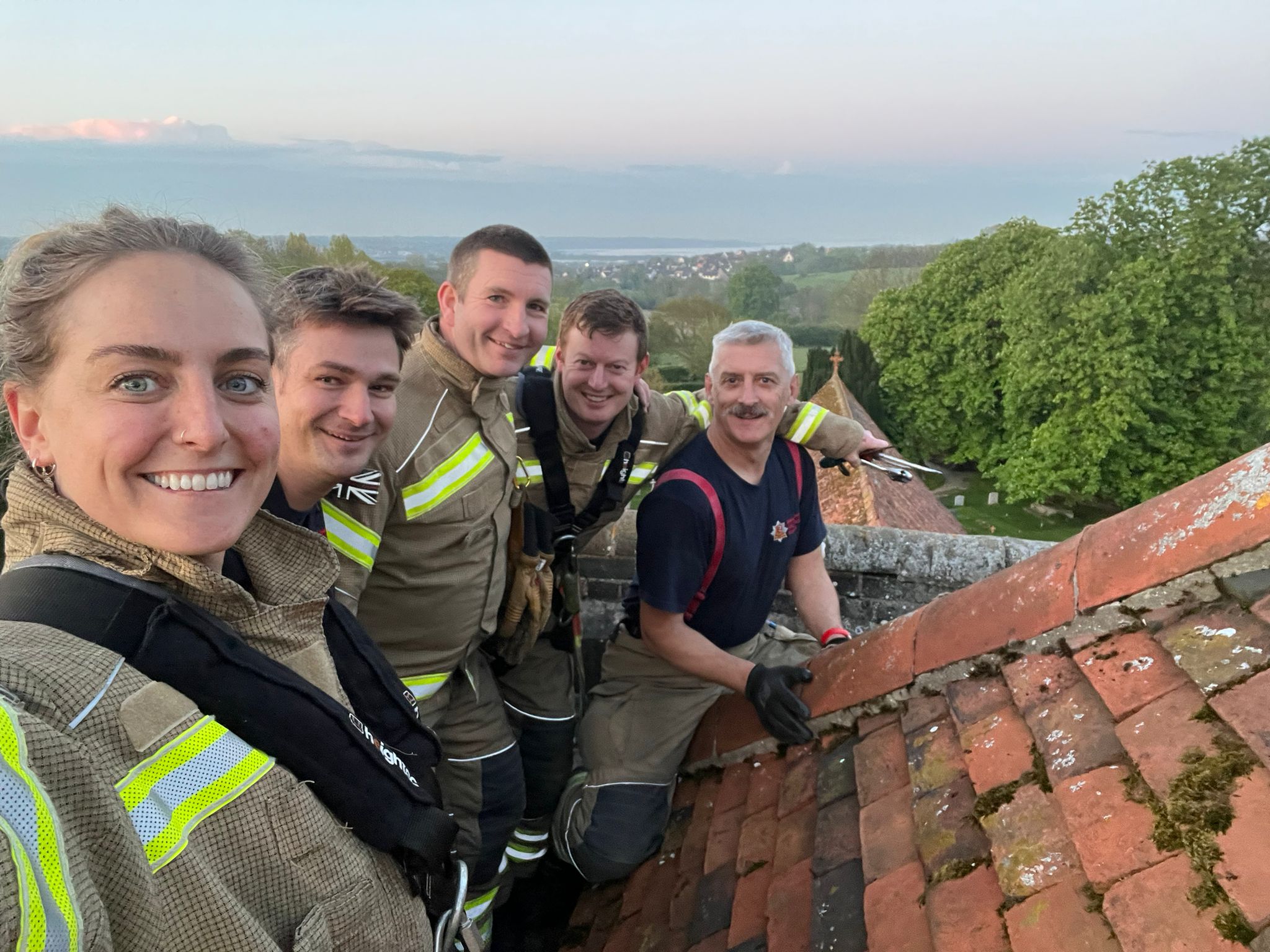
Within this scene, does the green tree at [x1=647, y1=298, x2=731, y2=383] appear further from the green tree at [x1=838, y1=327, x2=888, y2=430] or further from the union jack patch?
the union jack patch

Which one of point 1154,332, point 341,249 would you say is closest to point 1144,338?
point 1154,332

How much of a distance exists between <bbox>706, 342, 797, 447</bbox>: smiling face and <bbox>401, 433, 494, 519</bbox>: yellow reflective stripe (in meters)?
1.06

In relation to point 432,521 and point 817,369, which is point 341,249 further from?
point 432,521

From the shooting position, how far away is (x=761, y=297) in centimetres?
7788

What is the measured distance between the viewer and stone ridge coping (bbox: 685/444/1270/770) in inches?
79.5

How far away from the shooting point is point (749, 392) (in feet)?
11.6

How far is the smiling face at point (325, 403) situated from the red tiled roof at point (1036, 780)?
5.74 ft

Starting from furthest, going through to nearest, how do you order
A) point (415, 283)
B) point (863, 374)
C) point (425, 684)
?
point (415, 283) < point (863, 374) < point (425, 684)

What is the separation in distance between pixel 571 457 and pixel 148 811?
2.87m

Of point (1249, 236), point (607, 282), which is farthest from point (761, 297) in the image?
point (1249, 236)

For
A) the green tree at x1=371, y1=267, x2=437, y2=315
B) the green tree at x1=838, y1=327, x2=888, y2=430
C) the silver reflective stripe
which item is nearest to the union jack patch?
the silver reflective stripe

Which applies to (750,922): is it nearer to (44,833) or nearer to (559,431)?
(44,833)

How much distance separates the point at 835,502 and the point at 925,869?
13.0 meters

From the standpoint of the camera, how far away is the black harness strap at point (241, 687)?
122cm
